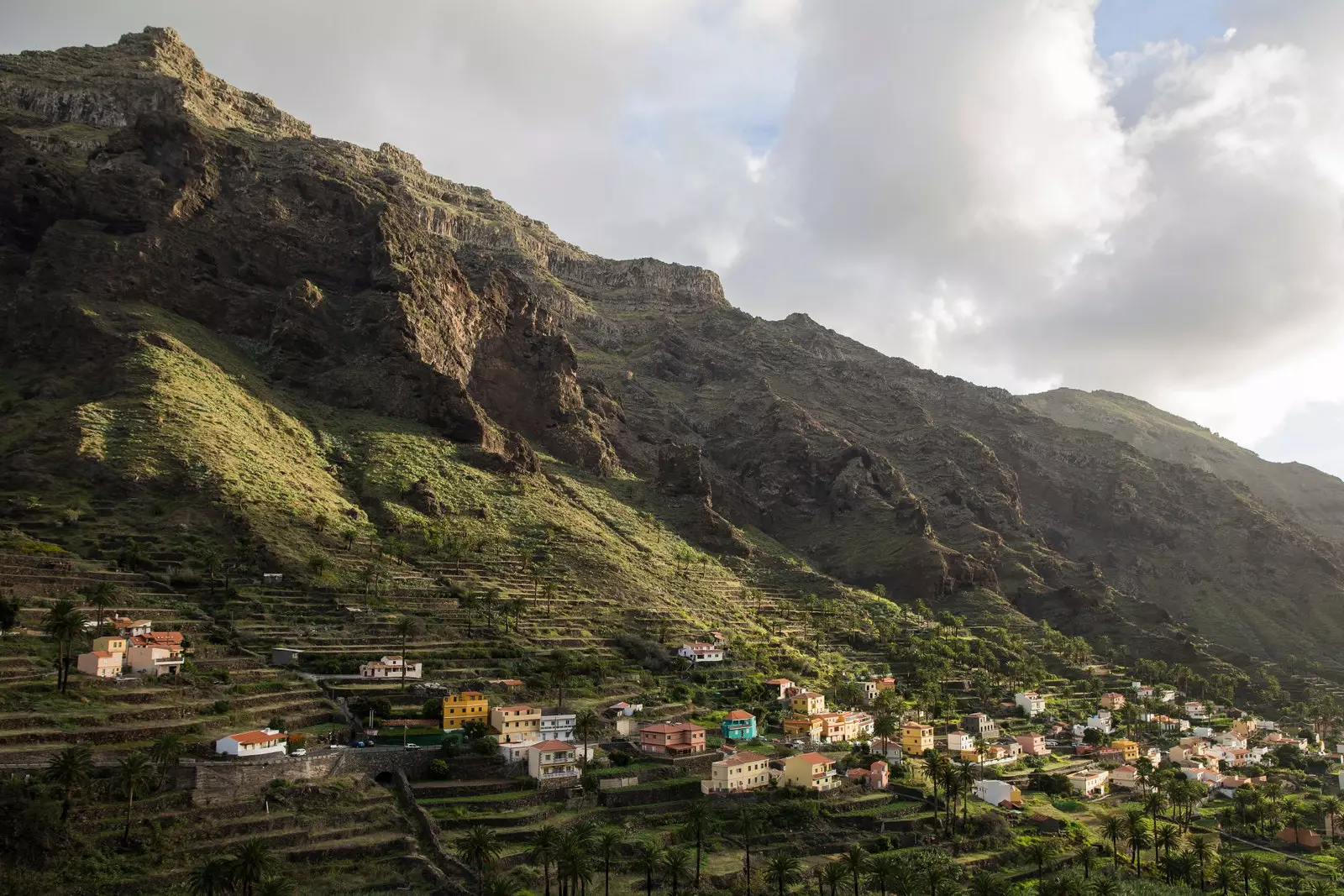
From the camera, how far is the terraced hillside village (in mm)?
53625

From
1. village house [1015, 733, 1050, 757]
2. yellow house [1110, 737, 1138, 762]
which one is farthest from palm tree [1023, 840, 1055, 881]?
yellow house [1110, 737, 1138, 762]

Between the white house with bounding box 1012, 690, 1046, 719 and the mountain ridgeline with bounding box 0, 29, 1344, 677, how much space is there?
1498 inches

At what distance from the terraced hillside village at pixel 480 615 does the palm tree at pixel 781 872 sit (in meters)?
0.55

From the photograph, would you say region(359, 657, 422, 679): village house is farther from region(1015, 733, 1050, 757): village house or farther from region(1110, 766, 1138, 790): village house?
region(1110, 766, 1138, 790): village house

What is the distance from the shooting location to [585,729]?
216 feet

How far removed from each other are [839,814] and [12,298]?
11082 centimetres

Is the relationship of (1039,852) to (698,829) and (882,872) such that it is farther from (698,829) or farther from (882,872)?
(698,829)

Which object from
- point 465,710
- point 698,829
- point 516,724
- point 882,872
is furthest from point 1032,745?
point 465,710

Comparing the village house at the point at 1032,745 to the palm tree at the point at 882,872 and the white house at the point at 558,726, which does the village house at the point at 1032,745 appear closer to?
the palm tree at the point at 882,872

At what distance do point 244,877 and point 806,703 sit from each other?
6053 cm

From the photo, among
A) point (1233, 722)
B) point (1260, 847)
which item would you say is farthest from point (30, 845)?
point (1233, 722)

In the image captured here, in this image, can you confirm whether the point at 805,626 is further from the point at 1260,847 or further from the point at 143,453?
the point at 143,453

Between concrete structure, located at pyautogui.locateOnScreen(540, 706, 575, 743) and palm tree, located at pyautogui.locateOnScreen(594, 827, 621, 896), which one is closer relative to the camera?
palm tree, located at pyautogui.locateOnScreen(594, 827, 621, 896)

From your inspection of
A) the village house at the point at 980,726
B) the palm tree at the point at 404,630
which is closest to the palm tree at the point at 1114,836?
the village house at the point at 980,726
